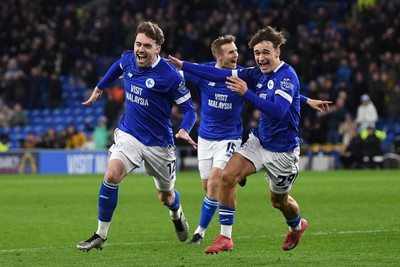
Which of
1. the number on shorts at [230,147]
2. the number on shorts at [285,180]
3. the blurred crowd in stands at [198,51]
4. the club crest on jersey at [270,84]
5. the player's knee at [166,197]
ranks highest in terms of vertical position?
the club crest on jersey at [270,84]

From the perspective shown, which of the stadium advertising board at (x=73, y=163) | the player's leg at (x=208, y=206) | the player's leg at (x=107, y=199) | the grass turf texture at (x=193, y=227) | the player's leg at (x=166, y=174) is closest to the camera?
the grass turf texture at (x=193, y=227)

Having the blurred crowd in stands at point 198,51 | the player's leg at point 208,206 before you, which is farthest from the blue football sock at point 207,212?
the blurred crowd in stands at point 198,51

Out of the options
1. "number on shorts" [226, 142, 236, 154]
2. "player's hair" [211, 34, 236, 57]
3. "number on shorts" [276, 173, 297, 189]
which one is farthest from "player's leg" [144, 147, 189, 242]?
"player's hair" [211, 34, 236, 57]

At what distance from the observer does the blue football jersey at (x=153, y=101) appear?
1030 centimetres

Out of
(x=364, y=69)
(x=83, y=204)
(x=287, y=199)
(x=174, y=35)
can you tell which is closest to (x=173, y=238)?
(x=287, y=199)

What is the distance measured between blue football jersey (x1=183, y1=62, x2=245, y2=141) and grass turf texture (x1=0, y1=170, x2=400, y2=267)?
1251 millimetres

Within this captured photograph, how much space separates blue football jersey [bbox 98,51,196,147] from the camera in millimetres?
10305

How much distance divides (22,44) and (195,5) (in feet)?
21.4

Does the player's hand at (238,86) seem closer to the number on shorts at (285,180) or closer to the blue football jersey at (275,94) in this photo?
the blue football jersey at (275,94)

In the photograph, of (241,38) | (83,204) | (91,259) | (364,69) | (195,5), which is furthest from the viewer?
(195,5)

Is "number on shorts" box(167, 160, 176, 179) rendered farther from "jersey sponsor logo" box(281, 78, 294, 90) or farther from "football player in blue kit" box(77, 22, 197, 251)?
"jersey sponsor logo" box(281, 78, 294, 90)

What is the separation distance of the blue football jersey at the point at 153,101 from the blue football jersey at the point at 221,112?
1413mm

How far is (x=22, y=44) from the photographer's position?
34.9 metres

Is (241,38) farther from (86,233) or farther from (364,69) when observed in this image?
(86,233)
